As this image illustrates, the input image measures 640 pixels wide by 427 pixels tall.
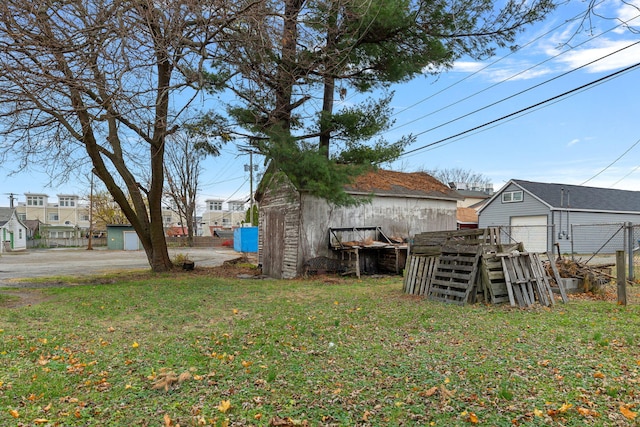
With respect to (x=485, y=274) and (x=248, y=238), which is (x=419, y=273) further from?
(x=248, y=238)

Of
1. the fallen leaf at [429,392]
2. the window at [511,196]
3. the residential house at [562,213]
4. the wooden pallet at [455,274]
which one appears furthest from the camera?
the window at [511,196]

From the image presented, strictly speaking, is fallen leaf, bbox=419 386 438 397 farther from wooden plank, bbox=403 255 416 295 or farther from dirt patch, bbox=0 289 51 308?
dirt patch, bbox=0 289 51 308

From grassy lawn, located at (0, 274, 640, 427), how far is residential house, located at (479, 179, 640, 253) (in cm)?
1677

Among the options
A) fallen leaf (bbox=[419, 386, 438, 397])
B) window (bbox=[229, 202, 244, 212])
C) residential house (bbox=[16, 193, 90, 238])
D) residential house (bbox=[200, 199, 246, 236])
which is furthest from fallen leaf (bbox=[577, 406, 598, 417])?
window (bbox=[229, 202, 244, 212])

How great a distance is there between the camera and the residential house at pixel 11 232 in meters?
33.1

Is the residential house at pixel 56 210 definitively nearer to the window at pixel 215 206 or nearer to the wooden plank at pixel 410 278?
the window at pixel 215 206

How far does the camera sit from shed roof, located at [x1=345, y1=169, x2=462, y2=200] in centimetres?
1405

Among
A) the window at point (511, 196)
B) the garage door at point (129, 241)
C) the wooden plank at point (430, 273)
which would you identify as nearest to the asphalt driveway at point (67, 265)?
the wooden plank at point (430, 273)

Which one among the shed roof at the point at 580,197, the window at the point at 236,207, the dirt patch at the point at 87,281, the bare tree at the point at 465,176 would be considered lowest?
the dirt patch at the point at 87,281

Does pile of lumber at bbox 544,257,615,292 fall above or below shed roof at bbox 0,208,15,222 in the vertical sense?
below

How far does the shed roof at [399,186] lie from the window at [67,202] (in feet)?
202

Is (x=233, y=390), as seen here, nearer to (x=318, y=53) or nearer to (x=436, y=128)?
(x=318, y=53)

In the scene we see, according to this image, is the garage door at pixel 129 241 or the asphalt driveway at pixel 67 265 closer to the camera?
the asphalt driveway at pixel 67 265

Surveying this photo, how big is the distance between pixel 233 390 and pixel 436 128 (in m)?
14.8
